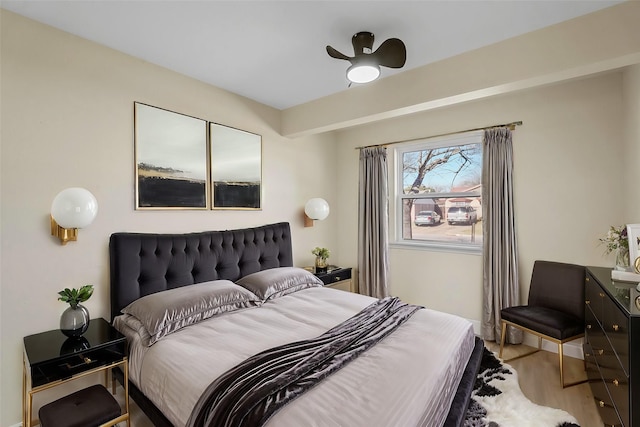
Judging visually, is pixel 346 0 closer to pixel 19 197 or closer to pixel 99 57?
pixel 99 57

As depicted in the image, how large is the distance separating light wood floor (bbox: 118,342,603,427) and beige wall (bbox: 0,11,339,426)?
2.93 ft

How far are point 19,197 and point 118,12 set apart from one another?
52.9 inches

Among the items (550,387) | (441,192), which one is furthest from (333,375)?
(441,192)

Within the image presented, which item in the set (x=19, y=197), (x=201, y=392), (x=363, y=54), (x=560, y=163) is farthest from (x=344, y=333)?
(x=560, y=163)

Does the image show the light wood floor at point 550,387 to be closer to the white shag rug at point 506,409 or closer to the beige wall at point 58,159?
the white shag rug at point 506,409

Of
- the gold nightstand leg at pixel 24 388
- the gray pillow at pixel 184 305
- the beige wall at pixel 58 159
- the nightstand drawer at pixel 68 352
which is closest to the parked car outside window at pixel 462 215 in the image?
the gray pillow at pixel 184 305

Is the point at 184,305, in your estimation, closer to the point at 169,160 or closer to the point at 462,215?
the point at 169,160

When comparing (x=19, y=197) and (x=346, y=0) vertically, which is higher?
(x=346, y=0)

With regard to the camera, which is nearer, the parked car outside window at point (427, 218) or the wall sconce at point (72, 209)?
the wall sconce at point (72, 209)

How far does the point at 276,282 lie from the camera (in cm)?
285

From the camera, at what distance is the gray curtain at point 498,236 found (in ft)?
10.1

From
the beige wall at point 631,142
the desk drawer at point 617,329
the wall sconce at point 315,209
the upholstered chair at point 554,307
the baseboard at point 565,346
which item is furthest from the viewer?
the wall sconce at point 315,209

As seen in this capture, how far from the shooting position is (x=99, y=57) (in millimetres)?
2270

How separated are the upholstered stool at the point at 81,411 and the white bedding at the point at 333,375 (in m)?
0.18
